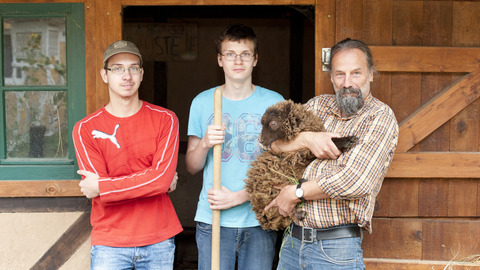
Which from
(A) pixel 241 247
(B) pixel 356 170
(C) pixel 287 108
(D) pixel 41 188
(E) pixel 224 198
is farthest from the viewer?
(D) pixel 41 188

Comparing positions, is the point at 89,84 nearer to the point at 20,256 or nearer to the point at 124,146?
the point at 124,146

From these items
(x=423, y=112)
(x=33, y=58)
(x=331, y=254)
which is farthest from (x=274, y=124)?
(x=33, y=58)

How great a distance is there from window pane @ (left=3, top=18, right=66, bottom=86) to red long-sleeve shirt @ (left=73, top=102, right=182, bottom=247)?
2.79 feet

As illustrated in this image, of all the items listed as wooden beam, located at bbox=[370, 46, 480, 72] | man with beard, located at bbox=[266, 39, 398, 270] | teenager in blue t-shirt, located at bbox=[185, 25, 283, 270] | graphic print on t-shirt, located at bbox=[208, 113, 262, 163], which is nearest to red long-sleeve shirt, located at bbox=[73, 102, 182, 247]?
teenager in blue t-shirt, located at bbox=[185, 25, 283, 270]

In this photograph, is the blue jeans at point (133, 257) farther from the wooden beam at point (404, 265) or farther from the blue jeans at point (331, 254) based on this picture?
the wooden beam at point (404, 265)

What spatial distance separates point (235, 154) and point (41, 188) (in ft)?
5.03

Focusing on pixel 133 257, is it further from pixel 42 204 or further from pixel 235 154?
pixel 42 204

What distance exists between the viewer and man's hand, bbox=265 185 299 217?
236 centimetres

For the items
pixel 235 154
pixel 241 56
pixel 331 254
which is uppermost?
pixel 241 56

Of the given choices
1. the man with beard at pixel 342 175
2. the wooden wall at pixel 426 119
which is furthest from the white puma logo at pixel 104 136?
the wooden wall at pixel 426 119

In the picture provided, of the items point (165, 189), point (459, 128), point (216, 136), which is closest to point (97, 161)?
point (165, 189)

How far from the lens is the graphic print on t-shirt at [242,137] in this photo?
2.81m

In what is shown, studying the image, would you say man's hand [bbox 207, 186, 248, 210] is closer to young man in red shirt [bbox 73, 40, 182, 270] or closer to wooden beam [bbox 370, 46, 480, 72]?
young man in red shirt [bbox 73, 40, 182, 270]

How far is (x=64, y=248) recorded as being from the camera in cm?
331
